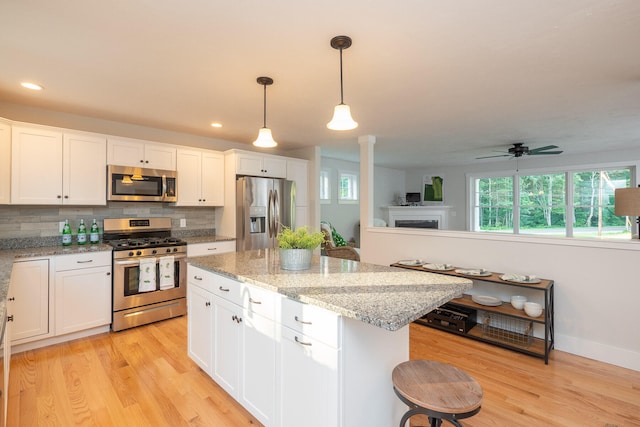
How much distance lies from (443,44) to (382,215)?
618 cm

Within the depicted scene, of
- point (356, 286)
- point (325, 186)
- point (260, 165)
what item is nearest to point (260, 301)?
point (356, 286)

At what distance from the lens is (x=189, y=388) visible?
7.33 feet

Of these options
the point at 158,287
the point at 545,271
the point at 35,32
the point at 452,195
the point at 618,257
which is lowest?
the point at 158,287

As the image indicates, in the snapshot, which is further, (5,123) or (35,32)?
(5,123)

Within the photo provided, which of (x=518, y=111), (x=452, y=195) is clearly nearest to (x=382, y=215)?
(x=452, y=195)

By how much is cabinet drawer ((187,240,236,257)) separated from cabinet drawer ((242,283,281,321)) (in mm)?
2164

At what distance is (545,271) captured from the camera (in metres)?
2.99

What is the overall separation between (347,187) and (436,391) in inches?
230

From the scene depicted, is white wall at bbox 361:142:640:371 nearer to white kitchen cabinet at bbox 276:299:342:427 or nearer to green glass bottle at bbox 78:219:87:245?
white kitchen cabinet at bbox 276:299:342:427

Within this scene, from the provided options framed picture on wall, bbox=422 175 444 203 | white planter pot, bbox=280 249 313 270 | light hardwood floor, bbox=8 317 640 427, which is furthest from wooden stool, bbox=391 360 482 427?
framed picture on wall, bbox=422 175 444 203

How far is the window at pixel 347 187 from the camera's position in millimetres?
6777

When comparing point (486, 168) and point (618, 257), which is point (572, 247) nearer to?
point (618, 257)

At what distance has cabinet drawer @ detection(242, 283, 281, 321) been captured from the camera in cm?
168

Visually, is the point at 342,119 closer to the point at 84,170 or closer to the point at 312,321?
the point at 312,321
